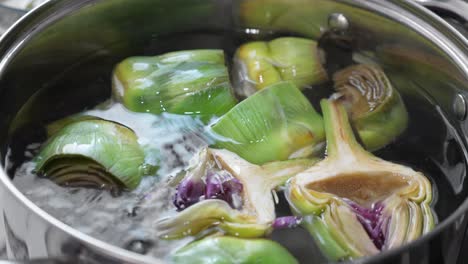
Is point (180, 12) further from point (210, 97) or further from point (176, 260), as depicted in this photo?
point (176, 260)

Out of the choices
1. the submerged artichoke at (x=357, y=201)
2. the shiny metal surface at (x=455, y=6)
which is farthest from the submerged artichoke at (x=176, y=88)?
the shiny metal surface at (x=455, y=6)

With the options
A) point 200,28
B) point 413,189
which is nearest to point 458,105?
point 413,189

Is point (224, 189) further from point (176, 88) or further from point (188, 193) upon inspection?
point (176, 88)

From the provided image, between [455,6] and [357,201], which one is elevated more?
[455,6]

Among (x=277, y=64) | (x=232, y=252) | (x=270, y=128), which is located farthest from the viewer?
(x=277, y=64)

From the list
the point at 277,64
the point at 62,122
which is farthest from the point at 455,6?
the point at 62,122
